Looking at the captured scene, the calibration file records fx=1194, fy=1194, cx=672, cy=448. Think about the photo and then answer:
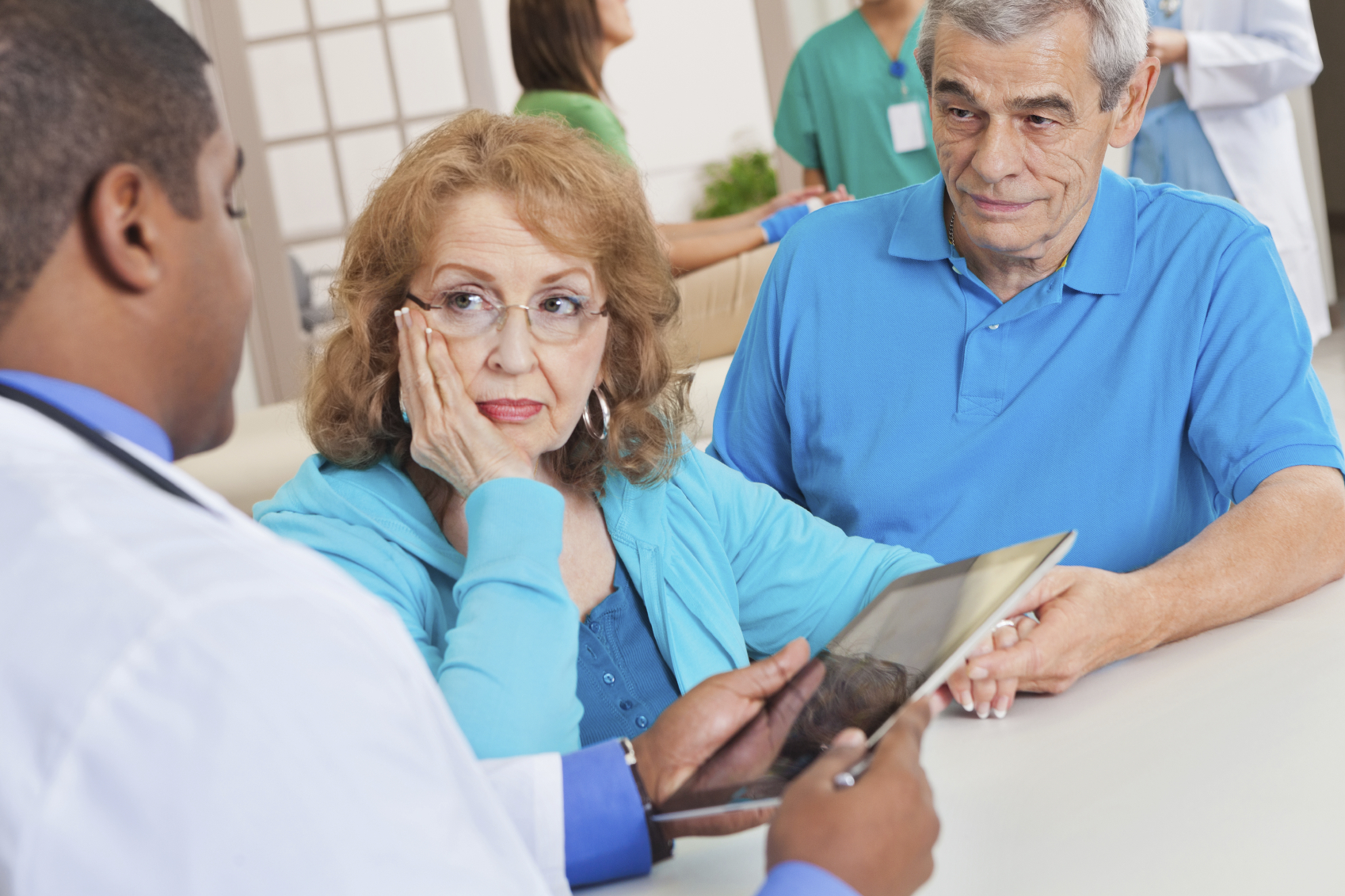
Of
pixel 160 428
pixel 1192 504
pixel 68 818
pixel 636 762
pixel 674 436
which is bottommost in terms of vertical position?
pixel 1192 504

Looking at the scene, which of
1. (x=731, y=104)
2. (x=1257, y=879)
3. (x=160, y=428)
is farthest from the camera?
(x=731, y=104)

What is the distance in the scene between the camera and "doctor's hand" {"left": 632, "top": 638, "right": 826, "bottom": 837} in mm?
833

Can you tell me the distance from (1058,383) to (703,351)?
171 centimetres

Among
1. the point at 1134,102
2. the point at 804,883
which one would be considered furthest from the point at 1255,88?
the point at 804,883

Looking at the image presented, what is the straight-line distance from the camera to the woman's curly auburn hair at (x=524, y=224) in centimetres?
124

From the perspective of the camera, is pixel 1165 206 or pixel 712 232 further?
pixel 712 232

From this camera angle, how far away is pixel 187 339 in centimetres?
61

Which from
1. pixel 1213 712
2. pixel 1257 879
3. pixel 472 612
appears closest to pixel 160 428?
pixel 472 612

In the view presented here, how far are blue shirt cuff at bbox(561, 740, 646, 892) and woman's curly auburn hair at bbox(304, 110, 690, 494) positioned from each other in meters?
0.54

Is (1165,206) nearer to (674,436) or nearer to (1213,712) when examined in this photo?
(674,436)

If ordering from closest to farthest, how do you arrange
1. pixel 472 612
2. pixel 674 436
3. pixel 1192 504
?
1. pixel 472 612
2. pixel 674 436
3. pixel 1192 504

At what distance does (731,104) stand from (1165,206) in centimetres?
645

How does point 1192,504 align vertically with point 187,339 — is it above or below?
below

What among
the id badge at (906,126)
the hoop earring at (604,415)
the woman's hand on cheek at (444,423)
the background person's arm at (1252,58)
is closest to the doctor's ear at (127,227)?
the woman's hand on cheek at (444,423)
